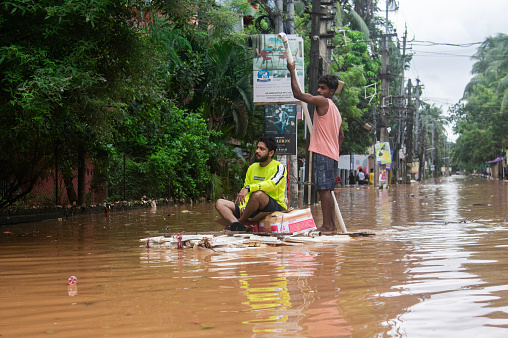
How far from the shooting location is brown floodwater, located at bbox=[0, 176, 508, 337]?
3.07m

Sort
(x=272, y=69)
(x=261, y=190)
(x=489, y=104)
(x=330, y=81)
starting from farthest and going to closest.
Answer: (x=489, y=104), (x=272, y=69), (x=330, y=81), (x=261, y=190)

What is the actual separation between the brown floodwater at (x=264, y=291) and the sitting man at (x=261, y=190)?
122 centimetres

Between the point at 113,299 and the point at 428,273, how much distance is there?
2359 millimetres

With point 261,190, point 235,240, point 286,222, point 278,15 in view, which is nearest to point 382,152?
point 278,15

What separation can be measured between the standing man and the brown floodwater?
1.24 m

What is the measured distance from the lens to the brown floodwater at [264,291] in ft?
10.1

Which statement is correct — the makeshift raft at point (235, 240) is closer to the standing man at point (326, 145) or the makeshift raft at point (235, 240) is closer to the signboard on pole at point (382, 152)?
the standing man at point (326, 145)

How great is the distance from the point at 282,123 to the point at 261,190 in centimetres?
1055

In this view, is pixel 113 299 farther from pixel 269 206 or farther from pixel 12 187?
pixel 12 187

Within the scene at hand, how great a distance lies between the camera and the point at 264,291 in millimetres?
4000

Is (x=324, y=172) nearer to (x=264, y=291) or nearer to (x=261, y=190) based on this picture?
(x=261, y=190)

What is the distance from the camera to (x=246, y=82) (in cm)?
2838

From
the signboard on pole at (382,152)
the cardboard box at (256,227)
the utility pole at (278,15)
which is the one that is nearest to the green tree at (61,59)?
the cardboard box at (256,227)

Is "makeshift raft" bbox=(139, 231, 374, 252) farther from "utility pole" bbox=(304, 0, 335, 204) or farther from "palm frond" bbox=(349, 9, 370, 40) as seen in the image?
"palm frond" bbox=(349, 9, 370, 40)
